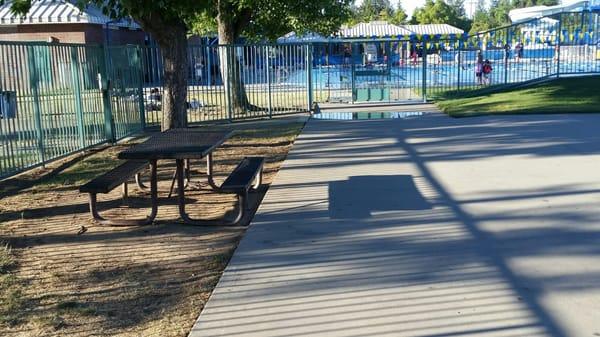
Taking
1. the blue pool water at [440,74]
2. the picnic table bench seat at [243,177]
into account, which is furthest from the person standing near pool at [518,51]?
the picnic table bench seat at [243,177]

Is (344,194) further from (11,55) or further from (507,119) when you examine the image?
(507,119)

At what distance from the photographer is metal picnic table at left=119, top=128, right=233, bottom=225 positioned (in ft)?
20.3

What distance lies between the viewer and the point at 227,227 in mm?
6598

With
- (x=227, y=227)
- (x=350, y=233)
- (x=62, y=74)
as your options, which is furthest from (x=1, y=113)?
(x=350, y=233)

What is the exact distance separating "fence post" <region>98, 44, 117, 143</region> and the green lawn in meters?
7.80

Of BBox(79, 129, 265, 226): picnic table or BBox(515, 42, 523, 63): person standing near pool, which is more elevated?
BBox(515, 42, 523, 63): person standing near pool

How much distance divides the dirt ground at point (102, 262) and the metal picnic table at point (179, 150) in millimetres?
364

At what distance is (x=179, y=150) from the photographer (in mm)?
6277

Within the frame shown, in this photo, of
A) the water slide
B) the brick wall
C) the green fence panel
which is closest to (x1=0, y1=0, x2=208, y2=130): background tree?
the green fence panel

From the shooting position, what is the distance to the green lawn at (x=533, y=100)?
1498 centimetres

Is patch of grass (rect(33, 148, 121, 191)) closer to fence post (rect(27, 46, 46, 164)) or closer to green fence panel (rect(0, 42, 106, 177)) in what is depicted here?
green fence panel (rect(0, 42, 106, 177))

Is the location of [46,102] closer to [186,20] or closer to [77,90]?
[77,90]

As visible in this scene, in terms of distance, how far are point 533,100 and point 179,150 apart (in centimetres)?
1285

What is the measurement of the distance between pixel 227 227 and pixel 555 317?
11.4ft
